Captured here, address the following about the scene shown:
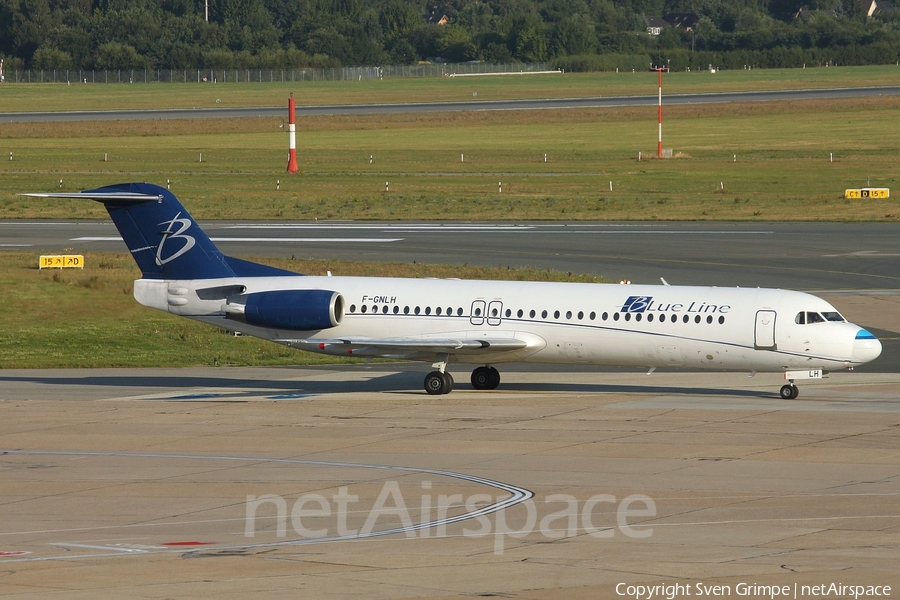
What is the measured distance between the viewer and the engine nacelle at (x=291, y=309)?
34844 millimetres

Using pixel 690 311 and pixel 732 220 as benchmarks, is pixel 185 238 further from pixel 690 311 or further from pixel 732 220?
pixel 732 220

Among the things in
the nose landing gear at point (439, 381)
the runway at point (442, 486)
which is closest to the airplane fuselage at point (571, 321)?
the nose landing gear at point (439, 381)

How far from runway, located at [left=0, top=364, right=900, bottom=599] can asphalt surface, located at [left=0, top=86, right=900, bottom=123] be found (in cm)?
11104

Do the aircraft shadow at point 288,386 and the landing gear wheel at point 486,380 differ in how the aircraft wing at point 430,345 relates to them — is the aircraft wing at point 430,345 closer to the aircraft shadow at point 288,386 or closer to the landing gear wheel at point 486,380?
the aircraft shadow at point 288,386

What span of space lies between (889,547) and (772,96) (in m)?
144

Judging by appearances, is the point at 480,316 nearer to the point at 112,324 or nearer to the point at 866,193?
the point at 112,324

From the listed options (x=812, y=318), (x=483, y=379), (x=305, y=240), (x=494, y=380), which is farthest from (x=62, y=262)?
(x=812, y=318)

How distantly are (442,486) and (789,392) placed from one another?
13.6 metres

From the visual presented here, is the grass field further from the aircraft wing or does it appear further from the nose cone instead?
the nose cone

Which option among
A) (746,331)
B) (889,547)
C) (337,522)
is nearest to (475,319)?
(746,331)

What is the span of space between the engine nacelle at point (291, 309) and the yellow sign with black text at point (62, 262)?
861 inches

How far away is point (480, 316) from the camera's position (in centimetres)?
3488

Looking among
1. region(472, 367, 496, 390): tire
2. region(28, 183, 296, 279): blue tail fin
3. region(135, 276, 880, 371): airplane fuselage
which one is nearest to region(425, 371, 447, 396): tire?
region(135, 276, 880, 371): airplane fuselage

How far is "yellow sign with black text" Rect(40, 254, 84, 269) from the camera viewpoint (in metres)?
54.5
